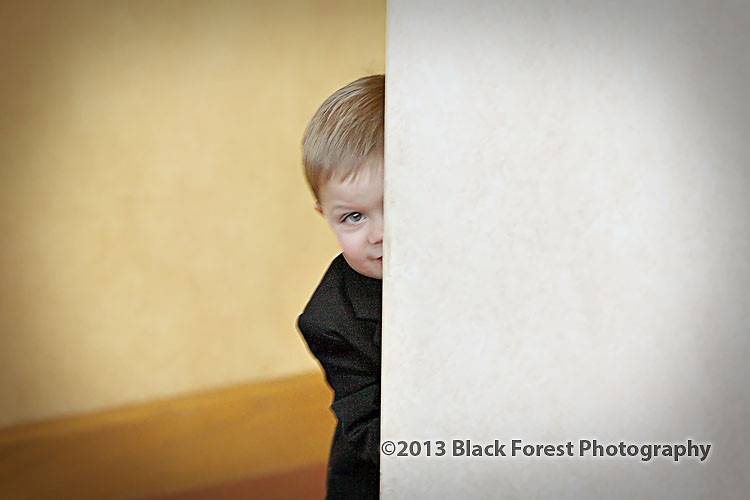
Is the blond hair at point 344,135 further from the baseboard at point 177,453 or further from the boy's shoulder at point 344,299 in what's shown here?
the baseboard at point 177,453

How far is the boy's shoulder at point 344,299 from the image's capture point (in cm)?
165

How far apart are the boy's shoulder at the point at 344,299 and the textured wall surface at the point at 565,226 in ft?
1.27

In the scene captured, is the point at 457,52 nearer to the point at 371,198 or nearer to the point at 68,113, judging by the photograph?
the point at 371,198

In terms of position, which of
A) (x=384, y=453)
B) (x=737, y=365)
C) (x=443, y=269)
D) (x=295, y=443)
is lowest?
(x=295, y=443)

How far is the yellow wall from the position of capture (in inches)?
105

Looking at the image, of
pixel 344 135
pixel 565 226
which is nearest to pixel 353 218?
pixel 344 135

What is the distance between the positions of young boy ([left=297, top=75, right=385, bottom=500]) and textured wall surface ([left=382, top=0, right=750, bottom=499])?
301 mm

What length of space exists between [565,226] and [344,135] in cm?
45

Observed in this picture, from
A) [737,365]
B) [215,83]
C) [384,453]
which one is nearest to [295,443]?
[215,83]

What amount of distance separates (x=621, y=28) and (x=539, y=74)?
0.38 ft

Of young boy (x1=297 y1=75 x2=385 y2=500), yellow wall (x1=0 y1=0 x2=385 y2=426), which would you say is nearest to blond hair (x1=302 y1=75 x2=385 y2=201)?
young boy (x1=297 y1=75 x2=385 y2=500)

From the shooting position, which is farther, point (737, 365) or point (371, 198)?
point (371, 198)

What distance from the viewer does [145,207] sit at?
107 inches

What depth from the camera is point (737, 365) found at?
4.18ft
